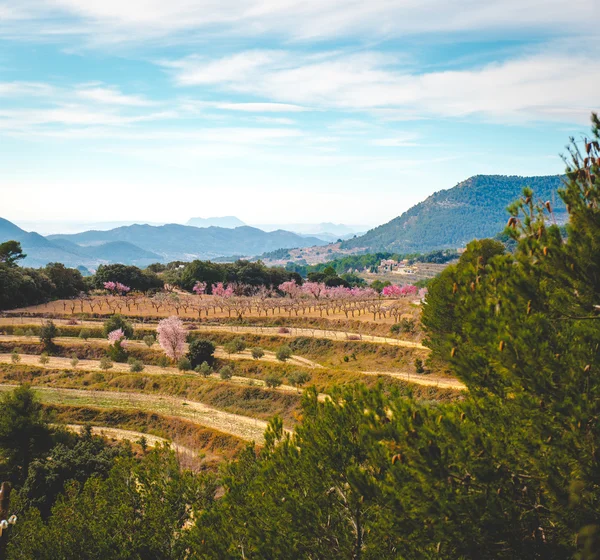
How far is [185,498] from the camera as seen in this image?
20391 mm

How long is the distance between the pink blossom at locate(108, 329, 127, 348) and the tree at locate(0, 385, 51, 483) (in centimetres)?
3348

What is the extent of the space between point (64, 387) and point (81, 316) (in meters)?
31.7

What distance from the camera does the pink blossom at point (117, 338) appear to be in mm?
66062

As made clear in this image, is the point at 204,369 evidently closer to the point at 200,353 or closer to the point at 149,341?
the point at 200,353

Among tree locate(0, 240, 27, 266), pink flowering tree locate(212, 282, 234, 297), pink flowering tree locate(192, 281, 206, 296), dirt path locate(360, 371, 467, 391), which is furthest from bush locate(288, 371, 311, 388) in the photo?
tree locate(0, 240, 27, 266)

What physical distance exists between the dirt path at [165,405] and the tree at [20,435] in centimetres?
1330

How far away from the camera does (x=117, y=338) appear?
217 feet

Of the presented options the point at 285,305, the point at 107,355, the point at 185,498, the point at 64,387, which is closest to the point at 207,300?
the point at 285,305

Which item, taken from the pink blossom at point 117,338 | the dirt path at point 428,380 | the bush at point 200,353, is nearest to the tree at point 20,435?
the dirt path at point 428,380

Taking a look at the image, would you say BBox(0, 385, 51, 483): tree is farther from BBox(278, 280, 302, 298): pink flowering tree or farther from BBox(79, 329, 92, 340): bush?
BBox(278, 280, 302, 298): pink flowering tree

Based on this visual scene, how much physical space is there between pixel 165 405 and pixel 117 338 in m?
21.4

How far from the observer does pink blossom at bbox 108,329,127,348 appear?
66062 millimetres

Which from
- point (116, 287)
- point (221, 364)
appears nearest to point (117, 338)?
point (221, 364)

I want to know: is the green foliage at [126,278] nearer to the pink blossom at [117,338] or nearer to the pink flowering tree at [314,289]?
the pink flowering tree at [314,289]
